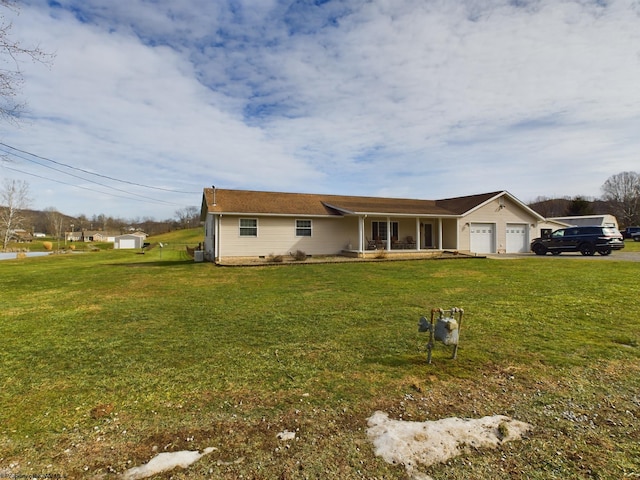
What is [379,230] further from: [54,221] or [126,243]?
[54,221]

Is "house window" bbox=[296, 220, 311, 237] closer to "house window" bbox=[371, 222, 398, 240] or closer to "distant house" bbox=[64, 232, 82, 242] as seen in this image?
"house window" bbox=[371, 222, 398, 240]

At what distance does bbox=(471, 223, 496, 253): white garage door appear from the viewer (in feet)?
74.3

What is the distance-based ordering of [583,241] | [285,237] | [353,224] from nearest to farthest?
[285,237] → [583,241] → [353,224]

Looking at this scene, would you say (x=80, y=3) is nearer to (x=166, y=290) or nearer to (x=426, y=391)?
(x=166, y=290)

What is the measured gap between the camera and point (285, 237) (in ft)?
62.6

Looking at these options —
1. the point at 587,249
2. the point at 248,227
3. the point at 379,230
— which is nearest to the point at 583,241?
the point at 587,249

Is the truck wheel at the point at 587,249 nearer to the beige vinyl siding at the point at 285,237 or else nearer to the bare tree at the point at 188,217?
the beige vinyl siding at the point at 285,237

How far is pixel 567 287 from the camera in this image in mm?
9477

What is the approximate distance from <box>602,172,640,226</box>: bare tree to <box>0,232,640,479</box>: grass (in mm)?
69840

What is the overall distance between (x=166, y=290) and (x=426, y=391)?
28.6 ft

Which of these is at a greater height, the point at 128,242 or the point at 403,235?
the point at 403,235

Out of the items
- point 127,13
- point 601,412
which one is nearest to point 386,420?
point 601,412

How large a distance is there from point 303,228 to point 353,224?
3.32 m

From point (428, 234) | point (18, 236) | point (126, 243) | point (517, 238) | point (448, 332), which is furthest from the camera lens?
point (126, 243)
